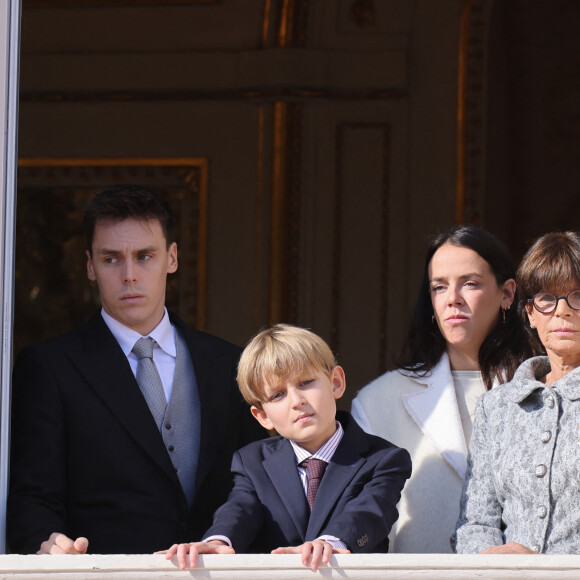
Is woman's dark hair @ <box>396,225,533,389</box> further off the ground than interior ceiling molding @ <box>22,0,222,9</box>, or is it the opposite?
interior ceiling molding @ <box>22,0,222,9</box>

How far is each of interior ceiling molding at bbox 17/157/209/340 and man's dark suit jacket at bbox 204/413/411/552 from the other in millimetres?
2448

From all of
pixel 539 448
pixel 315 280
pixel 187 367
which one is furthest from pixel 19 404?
pixel 315 280

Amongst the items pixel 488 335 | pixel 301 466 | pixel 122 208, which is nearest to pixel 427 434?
pixel 488 335

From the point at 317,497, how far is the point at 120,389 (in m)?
0.48

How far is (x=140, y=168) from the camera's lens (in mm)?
5125

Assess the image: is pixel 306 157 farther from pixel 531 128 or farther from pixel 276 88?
pixel 531 128

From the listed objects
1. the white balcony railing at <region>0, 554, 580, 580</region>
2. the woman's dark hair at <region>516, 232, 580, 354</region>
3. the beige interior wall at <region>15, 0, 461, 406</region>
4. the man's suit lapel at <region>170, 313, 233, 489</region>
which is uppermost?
the beige interior wall at <region>15, 0, 461, 406</region>

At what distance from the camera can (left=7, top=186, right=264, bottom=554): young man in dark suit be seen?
2643 mm

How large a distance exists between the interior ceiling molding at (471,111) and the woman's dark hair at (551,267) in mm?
2263

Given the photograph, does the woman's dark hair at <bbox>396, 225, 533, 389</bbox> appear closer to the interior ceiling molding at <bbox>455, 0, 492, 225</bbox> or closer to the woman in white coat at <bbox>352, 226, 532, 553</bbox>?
the woman in white coat at <bbox>352, 226, 532, 553</bbox>

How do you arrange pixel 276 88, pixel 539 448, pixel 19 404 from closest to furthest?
pixel 539 448 < pixel 19 404 < pixel 276 88

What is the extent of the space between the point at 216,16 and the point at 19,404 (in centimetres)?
275

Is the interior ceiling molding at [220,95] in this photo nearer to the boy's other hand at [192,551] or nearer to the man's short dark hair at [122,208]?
the man's short dark hair at [122,208]

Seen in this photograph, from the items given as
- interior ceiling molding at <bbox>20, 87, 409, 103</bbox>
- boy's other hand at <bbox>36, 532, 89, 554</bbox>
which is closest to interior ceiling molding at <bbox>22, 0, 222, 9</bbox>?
interior ceiling molding at <bbox>20, 87, 409, 103</bbox>
